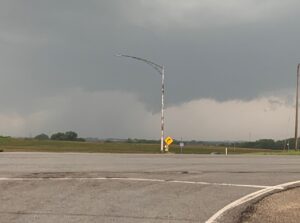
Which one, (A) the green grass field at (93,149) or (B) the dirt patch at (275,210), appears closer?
(B) the dirt patch at (275,210)

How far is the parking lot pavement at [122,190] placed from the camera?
35.4 ft

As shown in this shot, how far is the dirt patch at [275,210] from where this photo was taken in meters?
10.8

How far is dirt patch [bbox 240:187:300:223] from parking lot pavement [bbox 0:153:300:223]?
71 centimetres

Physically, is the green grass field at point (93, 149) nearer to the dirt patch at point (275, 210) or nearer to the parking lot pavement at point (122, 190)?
the parking lot pavement at point (122, 190)

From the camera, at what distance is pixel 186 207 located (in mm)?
11805

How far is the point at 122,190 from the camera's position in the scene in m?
14.0

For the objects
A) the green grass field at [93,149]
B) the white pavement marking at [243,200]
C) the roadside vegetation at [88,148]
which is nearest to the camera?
the white pavement marking at [243,200]

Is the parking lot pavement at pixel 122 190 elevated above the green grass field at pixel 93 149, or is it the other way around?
the green grass field at pixel 93 149

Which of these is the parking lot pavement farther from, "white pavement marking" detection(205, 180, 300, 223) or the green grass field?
the green grass field

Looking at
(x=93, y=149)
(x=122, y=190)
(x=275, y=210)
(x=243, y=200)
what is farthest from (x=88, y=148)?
(x=275, y=210)

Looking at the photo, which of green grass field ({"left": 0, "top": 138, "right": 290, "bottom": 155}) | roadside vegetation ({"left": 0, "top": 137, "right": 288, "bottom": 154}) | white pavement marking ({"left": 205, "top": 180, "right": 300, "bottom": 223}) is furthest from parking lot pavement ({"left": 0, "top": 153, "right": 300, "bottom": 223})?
roadside vegetation ({"left": 0, "top": 137, "right": 288, "bottom": 154})

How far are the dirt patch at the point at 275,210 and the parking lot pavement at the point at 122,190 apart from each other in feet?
2.32

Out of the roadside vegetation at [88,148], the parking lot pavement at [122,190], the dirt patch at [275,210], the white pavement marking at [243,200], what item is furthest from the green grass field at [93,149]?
the dirt patch at [275,210]

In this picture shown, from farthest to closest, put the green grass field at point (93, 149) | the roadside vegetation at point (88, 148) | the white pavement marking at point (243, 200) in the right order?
the roadside vegetation at point (88, 148), the green grass field at point (93, 149), the white pavement marking at point (243, 200)
